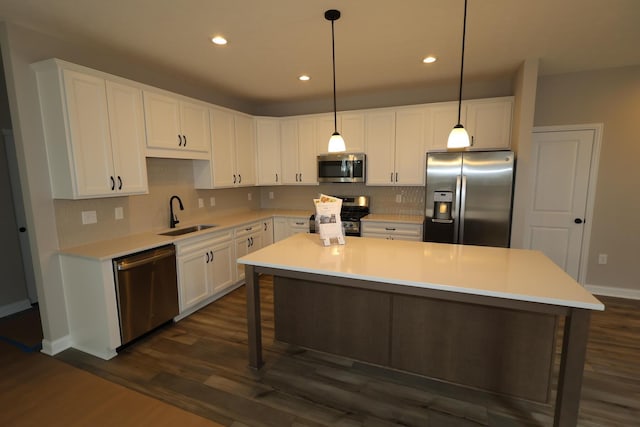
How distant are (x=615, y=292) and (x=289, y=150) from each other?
4.75 meters

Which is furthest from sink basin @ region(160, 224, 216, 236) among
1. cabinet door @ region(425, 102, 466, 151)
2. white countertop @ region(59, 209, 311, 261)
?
cabinet door @ region(425, 102, 466, 151)

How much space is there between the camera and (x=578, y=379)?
1.55 metres

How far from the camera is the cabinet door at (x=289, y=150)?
4750 millimetres

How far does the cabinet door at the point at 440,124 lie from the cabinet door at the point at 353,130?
2.98ft

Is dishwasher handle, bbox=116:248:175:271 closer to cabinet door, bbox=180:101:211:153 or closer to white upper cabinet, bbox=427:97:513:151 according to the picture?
cabinet door, bbox=180:101:211:153

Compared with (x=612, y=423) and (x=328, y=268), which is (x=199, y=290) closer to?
(x=328, y=268)

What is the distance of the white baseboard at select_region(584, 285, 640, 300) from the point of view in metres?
3.69

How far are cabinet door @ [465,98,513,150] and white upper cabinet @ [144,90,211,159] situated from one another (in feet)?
10.9

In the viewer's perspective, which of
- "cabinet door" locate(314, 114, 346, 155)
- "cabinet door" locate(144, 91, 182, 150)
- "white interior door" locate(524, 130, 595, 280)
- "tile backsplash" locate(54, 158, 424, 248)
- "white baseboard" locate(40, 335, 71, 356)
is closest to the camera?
"white baseboard" locate(40, 335, 71, 356)

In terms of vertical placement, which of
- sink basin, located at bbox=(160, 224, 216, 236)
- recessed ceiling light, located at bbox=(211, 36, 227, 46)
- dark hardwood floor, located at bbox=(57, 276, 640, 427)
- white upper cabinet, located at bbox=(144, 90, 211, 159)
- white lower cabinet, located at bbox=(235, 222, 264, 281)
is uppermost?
recessed ceiling light, located at bbox=(211, 36, 227, 46)

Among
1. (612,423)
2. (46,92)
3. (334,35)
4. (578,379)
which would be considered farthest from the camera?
(334,35)

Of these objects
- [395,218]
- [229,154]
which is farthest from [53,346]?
[395,218]

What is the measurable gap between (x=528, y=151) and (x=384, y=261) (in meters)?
2.49

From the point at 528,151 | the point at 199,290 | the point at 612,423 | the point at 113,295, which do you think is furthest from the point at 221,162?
the point at 612,423
